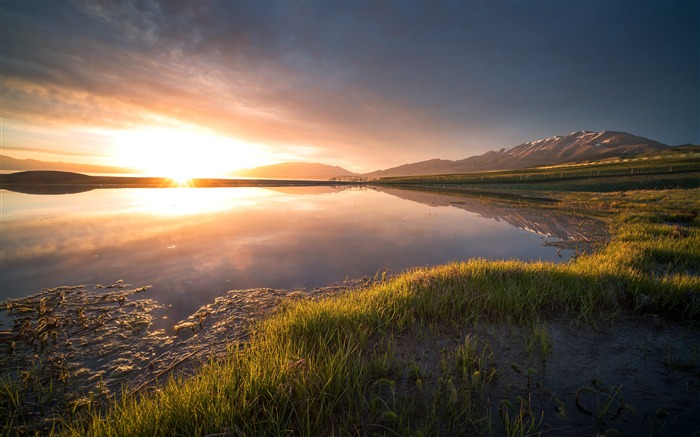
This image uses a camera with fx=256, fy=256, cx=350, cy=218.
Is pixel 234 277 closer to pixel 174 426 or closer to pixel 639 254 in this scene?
pixel 174 426

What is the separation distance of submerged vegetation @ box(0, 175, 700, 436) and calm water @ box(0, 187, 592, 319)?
9.11 ft

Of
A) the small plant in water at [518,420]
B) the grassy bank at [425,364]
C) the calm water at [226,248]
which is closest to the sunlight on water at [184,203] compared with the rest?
the calm water at [226,248]

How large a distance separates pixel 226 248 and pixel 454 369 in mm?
12543

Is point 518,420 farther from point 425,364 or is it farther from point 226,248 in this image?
point 226,248

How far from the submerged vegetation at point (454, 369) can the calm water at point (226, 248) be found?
2776 millimetres

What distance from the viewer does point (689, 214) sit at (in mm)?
18859

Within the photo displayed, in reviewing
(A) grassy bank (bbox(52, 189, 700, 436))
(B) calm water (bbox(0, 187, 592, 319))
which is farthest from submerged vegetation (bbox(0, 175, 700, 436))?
(B) calm water (bbox(0, 187, 592, 319))

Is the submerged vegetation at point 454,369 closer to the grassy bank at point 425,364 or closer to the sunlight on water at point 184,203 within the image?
the grassy bank at point 425,364

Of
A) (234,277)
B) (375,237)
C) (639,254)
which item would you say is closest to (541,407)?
(234,277)

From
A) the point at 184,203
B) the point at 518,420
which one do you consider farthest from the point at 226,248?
the point at 184,203

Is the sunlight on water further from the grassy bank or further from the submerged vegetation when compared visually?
the grassy bank

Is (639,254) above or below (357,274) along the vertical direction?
above

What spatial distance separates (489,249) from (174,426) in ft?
49.1

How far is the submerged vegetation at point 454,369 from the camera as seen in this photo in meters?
3.19
